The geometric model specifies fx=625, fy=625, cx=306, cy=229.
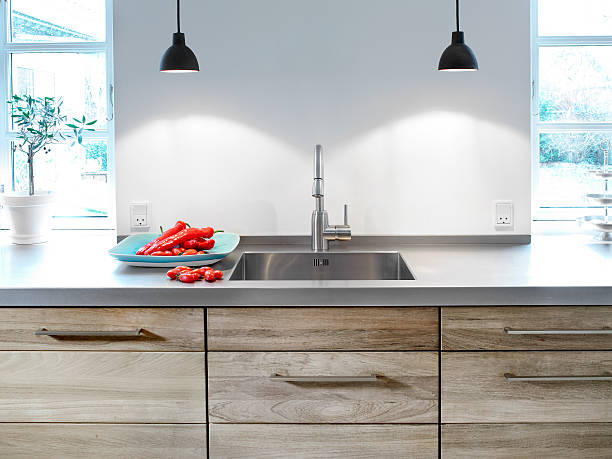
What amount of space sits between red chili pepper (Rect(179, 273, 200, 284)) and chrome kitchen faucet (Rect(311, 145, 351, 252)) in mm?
616

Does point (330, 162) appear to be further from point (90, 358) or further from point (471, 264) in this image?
point (90, 358)

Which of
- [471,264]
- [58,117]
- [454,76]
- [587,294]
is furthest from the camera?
[58,117]

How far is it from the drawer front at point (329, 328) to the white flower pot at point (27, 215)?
1077mm

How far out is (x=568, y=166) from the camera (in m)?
2.51

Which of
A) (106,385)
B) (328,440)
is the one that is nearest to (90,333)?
(106,385)

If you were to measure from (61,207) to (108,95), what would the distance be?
1.66ft

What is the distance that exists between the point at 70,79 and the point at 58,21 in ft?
0.78

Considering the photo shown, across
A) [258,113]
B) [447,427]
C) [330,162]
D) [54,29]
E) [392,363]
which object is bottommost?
[447,427]

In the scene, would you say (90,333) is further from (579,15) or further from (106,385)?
(579,15)

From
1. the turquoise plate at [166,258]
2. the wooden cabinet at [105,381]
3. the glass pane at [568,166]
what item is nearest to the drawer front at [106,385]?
the wooden cabinet at [105,381]

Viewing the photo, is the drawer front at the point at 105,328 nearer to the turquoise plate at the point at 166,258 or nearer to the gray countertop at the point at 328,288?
the gray countertop at the point at 328,288

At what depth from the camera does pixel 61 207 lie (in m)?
2.58

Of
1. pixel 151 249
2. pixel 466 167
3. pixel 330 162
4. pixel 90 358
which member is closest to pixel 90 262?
pixel 151 249

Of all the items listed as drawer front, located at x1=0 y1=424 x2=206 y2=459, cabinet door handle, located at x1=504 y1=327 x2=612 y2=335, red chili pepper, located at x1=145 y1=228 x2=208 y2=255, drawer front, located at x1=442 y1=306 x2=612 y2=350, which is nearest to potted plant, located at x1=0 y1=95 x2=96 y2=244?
red chili pepper, located at x1=145 y1=228 x2=208 y2=255
